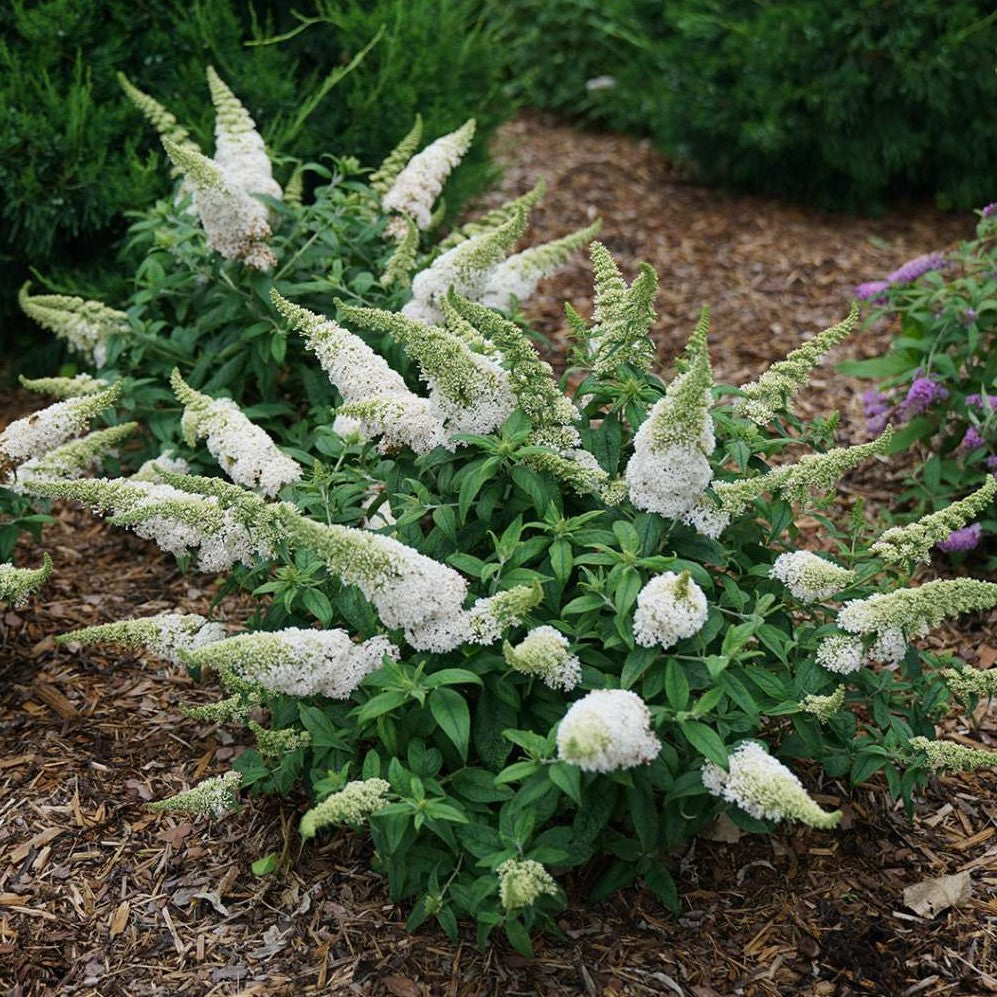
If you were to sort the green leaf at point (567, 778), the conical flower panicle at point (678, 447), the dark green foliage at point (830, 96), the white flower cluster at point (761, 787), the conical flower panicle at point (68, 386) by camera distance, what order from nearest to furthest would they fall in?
1. the white flower cluster at point (761, 787)
2. the green leaf at point (567, 778)
3. the conical flower panicle at point (678, 447)
4. the conical flower panicle at point (68, 386)
5. the dark green foliage at point (830, 96)

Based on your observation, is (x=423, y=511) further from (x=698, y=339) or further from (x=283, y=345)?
(x=283, y=345)

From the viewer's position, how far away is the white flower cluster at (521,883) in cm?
244

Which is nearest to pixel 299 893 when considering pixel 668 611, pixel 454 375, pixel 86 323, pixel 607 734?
pixel 607 734

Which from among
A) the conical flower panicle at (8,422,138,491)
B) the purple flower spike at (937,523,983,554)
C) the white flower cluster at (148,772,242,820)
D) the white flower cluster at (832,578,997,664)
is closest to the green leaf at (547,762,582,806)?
the white flower cluster at (832,578,997,664)

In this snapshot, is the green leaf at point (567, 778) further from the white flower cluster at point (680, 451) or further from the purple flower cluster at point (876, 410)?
the purple flower cluster at point (876, 410)

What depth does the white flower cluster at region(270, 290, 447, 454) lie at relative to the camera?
122 inches

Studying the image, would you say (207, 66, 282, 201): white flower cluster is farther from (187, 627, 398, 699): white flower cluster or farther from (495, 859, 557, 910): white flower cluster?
(495, 859, 557, 910): white flower cluster

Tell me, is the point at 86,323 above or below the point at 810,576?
below

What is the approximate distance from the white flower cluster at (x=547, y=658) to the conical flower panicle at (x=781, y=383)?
2.83 feet

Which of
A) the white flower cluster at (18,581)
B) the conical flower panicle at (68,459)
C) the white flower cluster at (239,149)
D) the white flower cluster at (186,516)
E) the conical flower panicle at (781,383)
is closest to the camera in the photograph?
the white flower cluster at (186,516)

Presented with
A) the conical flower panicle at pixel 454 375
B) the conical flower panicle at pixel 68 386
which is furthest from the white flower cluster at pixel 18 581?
the conical flower panicle at pixel 454 375

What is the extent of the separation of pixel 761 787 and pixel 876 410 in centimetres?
273

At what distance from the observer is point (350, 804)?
253cm

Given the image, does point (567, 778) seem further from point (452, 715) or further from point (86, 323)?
point (86, 323)
